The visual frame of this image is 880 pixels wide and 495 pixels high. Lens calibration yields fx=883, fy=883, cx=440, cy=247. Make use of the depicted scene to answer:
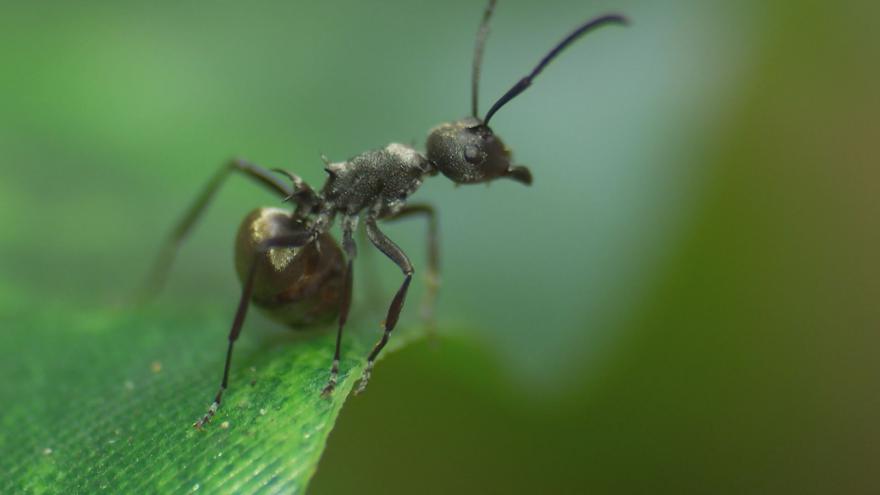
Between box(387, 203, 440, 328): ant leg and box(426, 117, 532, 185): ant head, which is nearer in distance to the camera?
box(426, 117, 532, 185): ant head

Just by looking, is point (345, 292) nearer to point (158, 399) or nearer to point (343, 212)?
point (343, 212)

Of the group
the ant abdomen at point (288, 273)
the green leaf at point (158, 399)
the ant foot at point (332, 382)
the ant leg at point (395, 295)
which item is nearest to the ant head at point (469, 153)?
the ant leg at point (395, 295)

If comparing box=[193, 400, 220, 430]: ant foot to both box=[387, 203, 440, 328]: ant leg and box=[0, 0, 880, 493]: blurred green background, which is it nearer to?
box=[0, 0, 880, 493]: blurred green background

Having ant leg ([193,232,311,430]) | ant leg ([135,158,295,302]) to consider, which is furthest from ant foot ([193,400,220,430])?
ant leg ([135,158,295,302])

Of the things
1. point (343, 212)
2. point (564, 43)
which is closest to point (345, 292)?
point (343, 212)

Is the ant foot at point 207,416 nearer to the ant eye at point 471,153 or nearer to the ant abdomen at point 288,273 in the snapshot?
the ant abdomen at point 288,273
